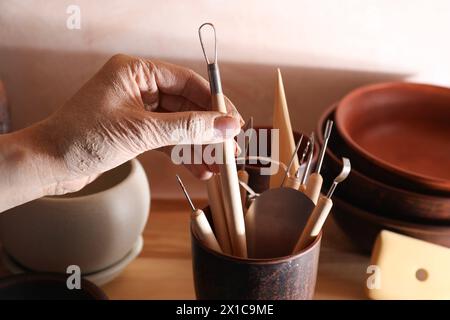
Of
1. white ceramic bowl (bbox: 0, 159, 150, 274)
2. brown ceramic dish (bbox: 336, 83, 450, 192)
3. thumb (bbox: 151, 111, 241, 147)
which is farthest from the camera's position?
brown ceramic dish (bbox: 336, 83, 450, 192)

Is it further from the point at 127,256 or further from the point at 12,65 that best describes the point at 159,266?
the point at 12,65

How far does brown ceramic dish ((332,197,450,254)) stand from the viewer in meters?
0.49

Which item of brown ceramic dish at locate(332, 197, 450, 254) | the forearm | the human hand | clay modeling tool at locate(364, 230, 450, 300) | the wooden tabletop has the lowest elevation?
the wooden tabletop

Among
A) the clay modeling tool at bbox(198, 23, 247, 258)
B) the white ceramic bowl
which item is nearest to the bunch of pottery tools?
the clay modeling tool at bbox(198, 23, 247, 258)

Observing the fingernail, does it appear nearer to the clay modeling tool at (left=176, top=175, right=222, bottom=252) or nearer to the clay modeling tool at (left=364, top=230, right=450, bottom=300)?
the clay modeling tool at (left=176, top=175, right=222, bottom=252)

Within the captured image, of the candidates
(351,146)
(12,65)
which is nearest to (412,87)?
(351,146)

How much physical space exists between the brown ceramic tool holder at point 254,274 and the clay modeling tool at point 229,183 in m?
0.03

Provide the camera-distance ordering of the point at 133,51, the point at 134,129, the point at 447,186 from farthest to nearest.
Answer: the point at 133,51 → the point at 447,186 → the point at 134,129

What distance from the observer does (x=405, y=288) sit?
0.50 m

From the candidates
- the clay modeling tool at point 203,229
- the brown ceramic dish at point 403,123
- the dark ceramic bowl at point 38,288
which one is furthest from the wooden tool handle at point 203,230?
the brown ceramic dish at point 403,123

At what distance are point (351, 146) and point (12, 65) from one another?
1.24 ft

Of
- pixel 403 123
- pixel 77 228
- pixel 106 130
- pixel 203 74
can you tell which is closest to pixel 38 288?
pixel 77 228

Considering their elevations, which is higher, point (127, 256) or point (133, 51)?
point (133, 51)

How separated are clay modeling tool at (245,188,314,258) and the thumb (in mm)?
71
